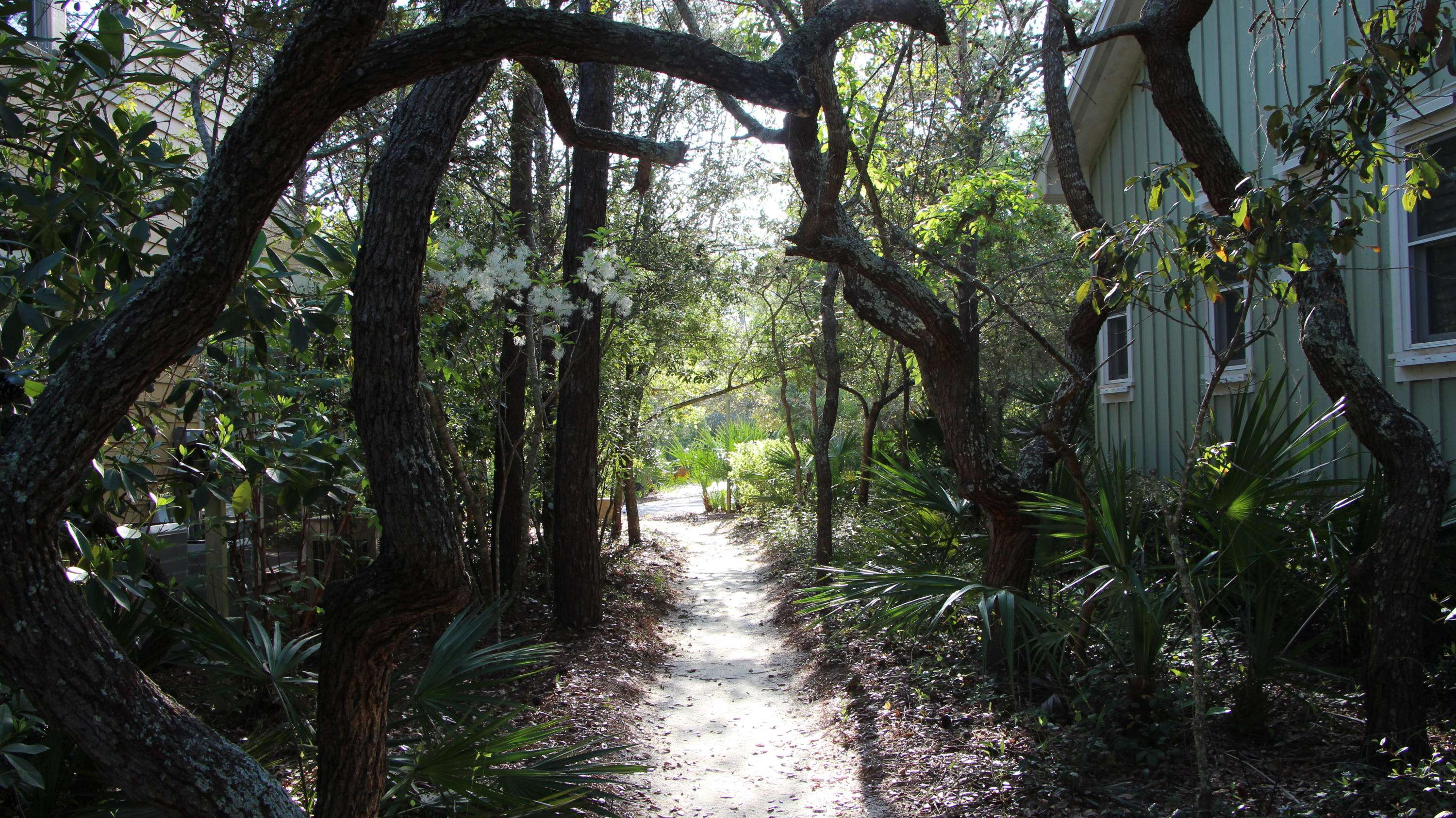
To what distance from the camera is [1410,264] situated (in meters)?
6.23

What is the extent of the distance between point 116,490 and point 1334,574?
5.48 metres

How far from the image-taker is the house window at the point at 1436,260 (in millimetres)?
6047

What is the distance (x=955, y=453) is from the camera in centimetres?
596

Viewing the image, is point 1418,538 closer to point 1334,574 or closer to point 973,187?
point 1334,574

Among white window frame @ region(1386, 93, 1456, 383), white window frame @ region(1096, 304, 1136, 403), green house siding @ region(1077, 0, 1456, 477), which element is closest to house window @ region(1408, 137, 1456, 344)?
white window frame @ region(1386, 93, 1456, 383)

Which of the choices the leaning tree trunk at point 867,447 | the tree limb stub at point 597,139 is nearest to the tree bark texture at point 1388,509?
the tree limb stub at point 597,139

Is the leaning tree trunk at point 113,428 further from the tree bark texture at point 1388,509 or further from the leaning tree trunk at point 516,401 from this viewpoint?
the leaning tree trunk at point 516,401

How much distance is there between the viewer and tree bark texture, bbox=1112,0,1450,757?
13.2ft

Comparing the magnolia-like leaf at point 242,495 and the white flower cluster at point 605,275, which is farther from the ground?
the white flower cluster at point 605,275

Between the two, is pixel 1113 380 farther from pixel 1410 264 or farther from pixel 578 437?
pixel 578 437

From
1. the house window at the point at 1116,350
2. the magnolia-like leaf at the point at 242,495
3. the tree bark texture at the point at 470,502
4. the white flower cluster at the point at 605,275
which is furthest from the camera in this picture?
the house window at the point at 1116,350

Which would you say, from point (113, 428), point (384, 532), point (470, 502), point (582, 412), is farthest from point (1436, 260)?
point (113, 428)

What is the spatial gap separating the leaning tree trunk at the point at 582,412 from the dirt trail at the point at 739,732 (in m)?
1.17

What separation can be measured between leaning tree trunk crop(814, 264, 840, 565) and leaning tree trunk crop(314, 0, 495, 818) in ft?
25.7
